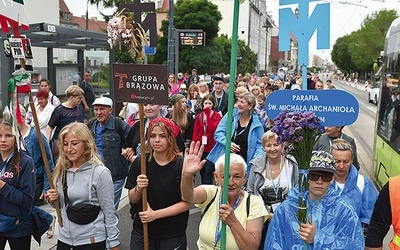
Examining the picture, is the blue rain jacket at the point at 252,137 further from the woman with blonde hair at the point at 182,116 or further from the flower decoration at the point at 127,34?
the flower decoration at the point at 127,34

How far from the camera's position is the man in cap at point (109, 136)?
516 centimetres

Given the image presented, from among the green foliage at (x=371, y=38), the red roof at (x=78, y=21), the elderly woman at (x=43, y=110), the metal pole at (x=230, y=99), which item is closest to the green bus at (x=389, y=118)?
the metal pole at (x=230, y=99)

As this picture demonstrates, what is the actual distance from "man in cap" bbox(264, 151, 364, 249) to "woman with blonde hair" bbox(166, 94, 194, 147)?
4.21m

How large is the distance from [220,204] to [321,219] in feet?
2.33

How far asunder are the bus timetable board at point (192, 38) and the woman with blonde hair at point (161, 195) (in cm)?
1542

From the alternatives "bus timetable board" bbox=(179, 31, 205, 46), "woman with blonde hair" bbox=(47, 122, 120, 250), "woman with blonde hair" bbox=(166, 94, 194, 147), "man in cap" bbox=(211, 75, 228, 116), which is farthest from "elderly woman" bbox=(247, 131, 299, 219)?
"bus timetable board" bbox=(179, 31, 205, 46)

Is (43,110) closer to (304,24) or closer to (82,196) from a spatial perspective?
(82,196)

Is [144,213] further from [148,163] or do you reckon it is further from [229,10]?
[229,10]

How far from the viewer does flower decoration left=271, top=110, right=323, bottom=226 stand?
2.49 m

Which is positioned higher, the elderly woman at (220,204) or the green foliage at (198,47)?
the green foliage at (198,47)

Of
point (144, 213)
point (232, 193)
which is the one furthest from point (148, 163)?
point (232, 193)

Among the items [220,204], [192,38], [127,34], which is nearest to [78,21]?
[192,38]

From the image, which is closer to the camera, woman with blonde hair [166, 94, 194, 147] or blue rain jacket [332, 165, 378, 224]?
blue rain jacket [332, 165, 378, 224]

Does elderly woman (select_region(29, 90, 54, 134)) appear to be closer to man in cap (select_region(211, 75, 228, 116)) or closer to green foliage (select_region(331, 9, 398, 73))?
man in cap (select_region(211, 75, 228, 116))
